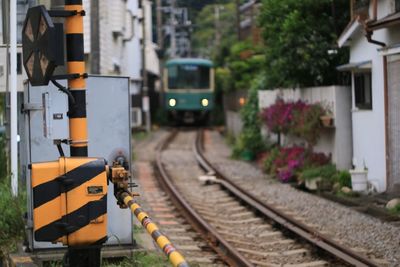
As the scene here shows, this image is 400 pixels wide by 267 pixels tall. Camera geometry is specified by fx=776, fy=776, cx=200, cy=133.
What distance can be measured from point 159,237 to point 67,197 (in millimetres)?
1072

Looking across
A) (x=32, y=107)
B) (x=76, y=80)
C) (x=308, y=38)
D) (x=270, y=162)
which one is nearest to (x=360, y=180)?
(x=308, y=38)

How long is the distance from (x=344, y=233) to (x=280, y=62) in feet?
28.3

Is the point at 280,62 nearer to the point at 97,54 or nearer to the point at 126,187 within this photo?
the point at 97,54

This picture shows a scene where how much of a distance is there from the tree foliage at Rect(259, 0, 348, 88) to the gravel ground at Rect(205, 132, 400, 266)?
9.22 ft

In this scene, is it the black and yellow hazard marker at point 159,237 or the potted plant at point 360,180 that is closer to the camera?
the black and yellow hazard marker at point 159,237

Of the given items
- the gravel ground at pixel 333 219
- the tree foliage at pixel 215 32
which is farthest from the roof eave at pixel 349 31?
the tree foliage at pixel 215 32

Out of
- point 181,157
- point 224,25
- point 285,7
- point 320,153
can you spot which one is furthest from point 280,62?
point 224,25

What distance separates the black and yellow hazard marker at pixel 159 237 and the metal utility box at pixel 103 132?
218 cm

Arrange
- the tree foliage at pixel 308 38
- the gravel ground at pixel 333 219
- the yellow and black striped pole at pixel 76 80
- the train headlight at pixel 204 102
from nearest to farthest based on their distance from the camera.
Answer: the yellow and black striped pole at pixel 76 80, the gravel ground at pixel 333 219, the tree foliage at pixel 308 38, the train headlight at pixel 204 102

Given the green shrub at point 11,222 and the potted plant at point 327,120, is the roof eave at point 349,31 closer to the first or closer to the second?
the potted plant at point 327,120

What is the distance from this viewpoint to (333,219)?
1231 cm

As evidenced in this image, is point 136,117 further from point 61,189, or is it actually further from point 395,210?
point 61,189

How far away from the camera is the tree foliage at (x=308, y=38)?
18.3m

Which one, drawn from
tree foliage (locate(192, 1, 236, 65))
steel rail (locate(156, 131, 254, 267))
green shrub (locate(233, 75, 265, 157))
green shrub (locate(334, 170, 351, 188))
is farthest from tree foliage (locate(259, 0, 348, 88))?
tree foliage (locate(192, 1, 236, 65))
